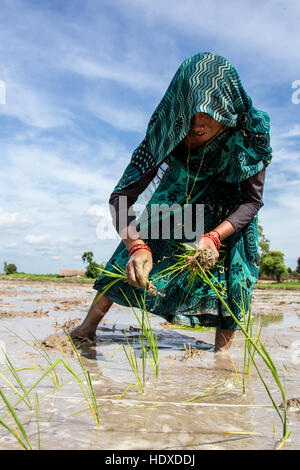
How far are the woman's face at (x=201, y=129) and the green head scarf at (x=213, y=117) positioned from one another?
2.7 inches

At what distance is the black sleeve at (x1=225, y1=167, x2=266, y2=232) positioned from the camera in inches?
90.7

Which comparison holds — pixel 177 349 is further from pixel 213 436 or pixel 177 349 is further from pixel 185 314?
pixel 213 436

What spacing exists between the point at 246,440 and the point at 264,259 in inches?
1547

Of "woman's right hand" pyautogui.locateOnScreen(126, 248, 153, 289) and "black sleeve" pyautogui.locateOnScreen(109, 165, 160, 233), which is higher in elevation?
"black sleeve" pyautogui.locateOnScreen(109, 165, 160, 233)

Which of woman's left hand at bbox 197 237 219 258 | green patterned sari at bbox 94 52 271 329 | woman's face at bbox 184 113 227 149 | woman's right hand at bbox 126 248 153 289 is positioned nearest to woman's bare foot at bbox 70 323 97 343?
green patterned sari at bbox 94 52 271 329

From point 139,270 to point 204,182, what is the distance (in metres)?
0.93

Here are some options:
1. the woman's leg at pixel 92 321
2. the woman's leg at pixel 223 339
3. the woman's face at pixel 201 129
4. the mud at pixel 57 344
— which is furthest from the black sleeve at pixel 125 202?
the woman's leg at pixel 223 339

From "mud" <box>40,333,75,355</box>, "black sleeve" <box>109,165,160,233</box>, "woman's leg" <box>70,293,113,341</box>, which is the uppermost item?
"black sleeve" <box>109,165,160,233</box>

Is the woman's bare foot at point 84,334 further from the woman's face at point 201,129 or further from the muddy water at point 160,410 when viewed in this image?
the woman's face at point 201,129

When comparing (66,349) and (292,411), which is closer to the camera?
(292,411)

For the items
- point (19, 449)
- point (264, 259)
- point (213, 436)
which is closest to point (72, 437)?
point (19, 449)

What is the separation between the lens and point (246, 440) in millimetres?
1122

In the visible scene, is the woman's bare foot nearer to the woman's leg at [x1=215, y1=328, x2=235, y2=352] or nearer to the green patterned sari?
the green patterned sari

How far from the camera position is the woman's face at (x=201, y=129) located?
211 centimetres
